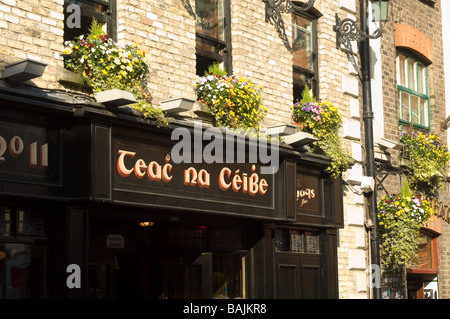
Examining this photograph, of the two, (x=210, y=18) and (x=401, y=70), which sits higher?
(x=401, y=70)

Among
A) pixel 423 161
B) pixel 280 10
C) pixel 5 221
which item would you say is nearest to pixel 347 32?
pixel 280 10

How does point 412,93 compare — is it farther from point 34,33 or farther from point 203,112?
point 34,33

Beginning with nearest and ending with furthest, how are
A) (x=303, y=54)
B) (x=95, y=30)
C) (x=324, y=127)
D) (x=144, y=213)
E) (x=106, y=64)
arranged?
(x=106, y=64) < (x=95, y=30) < (x=144, y=213) < (x=324, y=127) < (x=303, y=54)

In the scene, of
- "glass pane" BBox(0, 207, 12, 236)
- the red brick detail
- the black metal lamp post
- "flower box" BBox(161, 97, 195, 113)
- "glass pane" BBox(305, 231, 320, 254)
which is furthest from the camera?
the red brick detail

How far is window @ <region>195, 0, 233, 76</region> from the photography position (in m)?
11.4

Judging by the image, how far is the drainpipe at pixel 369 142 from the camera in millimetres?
13734

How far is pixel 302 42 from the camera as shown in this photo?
1345 cm

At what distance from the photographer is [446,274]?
15930 mm

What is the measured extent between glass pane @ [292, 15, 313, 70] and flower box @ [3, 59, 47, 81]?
5.85 metres

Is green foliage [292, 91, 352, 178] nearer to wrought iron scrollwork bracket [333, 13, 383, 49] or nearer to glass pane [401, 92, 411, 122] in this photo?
wrought iron scrollwork bracket [333, 13, 383, 49]

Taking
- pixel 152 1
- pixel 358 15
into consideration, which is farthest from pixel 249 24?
pixel 358 15

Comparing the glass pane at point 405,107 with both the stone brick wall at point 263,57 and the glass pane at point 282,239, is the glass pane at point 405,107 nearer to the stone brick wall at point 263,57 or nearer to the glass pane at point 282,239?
the stone brick wall at point 263,57

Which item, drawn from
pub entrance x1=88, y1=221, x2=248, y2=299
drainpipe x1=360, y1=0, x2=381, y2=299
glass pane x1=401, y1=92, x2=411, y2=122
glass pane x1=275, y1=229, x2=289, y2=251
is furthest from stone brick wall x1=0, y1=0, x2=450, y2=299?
pub entrance x1=88, y1=221, x2=248, y2=299

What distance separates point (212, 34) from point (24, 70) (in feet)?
13.5
